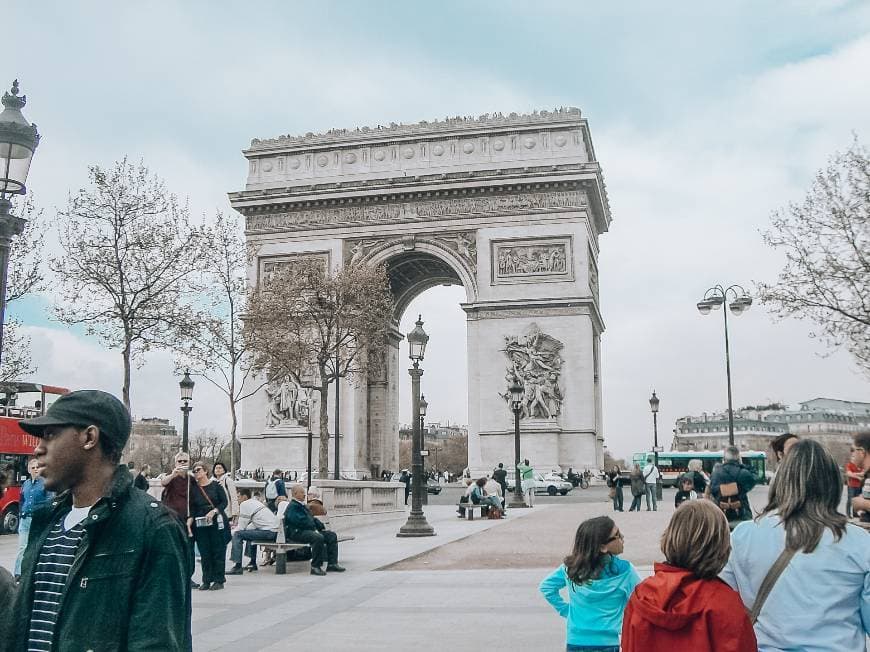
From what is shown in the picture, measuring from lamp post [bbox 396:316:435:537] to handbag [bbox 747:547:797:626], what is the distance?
15275 millimetres

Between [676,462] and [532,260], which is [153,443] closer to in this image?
[676,462]

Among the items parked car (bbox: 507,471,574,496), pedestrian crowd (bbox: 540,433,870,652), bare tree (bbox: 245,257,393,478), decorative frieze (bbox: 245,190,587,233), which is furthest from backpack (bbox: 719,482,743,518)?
decorative frieze (bbox: 245,190,587,233)

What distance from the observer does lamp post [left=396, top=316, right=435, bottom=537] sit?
61.4 feet

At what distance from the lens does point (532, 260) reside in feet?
136

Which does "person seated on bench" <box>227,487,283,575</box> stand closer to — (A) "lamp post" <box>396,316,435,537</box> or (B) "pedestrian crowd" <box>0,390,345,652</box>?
(A) "lamp post" <box>396,316,435,537</box>

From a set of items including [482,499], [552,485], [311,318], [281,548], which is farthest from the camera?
[552,485]

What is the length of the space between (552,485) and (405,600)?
2821cm

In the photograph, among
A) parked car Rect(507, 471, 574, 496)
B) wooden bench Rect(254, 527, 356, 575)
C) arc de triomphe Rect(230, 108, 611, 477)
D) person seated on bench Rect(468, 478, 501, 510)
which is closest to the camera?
wooden bench Rect(254, 527, 356, 575)

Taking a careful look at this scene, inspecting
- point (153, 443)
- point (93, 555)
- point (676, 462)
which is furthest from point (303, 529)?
point (153, 443)

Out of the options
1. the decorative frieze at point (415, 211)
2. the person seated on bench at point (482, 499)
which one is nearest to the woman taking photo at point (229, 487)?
the person seated on bench at point (482, 499)

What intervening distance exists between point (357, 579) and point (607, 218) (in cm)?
3961

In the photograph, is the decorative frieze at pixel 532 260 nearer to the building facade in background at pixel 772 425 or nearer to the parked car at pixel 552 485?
the parked car at pixel 552 485

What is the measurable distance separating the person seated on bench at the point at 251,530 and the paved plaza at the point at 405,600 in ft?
1.15

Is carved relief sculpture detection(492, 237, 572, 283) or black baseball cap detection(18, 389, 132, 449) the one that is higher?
carved relief sculpture detection(492, 237, 572, 283)
